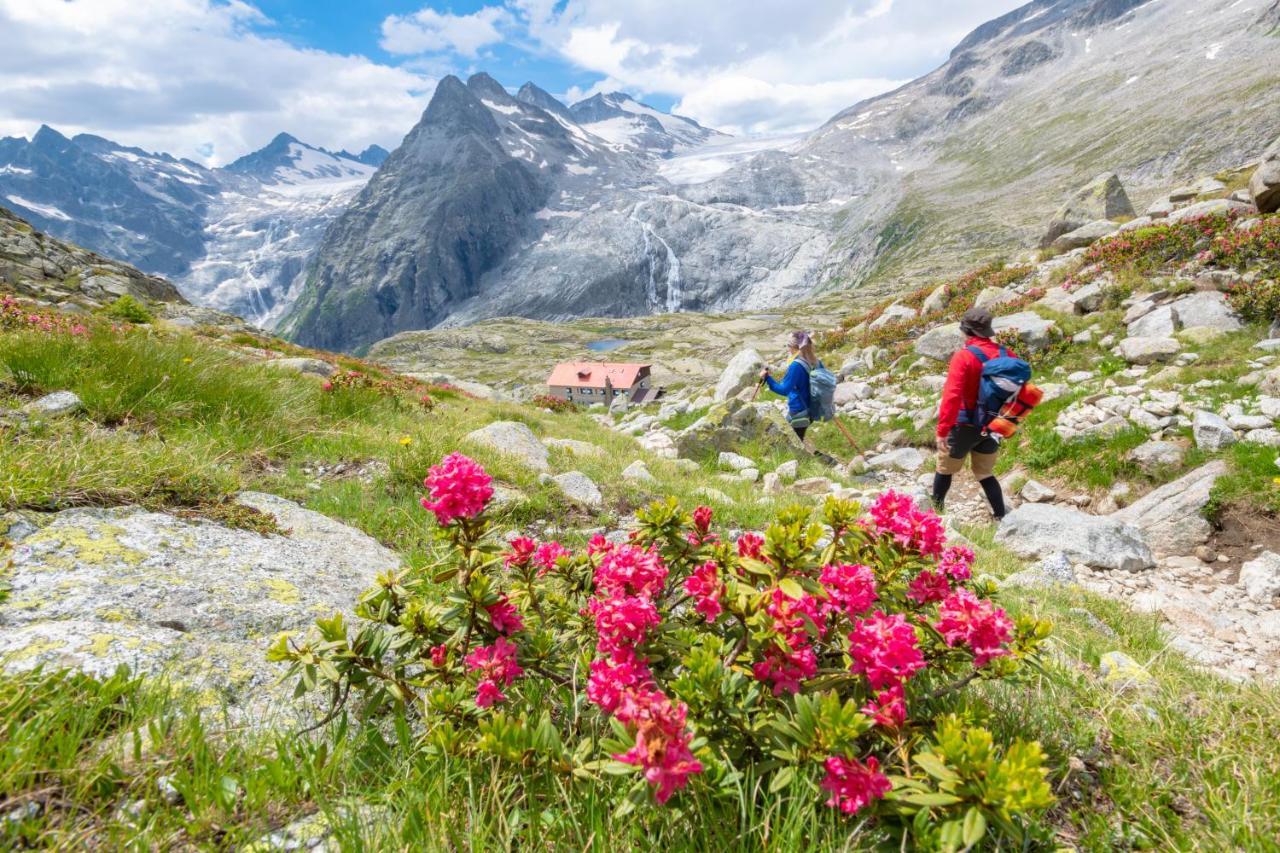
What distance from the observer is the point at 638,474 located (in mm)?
8844

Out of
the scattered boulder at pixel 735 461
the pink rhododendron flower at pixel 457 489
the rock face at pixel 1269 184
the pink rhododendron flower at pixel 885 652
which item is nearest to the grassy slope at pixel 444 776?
the pink rhododendron flower at pixel 885 652

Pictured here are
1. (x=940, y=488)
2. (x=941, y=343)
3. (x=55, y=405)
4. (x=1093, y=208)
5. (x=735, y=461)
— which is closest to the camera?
(x=55, y=405)

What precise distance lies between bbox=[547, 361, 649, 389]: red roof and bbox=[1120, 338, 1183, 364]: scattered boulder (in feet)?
324

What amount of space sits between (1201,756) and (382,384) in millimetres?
11516

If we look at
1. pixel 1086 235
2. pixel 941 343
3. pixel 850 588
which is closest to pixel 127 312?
pixel 850 588

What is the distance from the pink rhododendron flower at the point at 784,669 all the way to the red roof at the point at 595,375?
108502mm

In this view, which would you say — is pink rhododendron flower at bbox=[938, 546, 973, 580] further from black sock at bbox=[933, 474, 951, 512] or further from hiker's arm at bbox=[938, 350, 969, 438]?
black sock at bbox=[933, 474, 951, 512]

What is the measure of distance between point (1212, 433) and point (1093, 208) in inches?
967

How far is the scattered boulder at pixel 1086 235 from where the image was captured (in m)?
22.2

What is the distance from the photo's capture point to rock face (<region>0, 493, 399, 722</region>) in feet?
7.91

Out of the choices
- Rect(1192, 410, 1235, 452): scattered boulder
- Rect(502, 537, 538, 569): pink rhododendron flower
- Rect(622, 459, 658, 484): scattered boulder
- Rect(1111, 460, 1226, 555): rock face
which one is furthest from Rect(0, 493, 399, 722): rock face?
Rect(1192, 410, 1235, 452): scattered boulder

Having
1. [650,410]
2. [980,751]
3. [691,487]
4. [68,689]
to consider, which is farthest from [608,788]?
[650,410]

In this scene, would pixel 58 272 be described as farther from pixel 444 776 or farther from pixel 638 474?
pixel 444 776

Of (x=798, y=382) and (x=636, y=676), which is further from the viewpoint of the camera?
(x=798, y=382)
